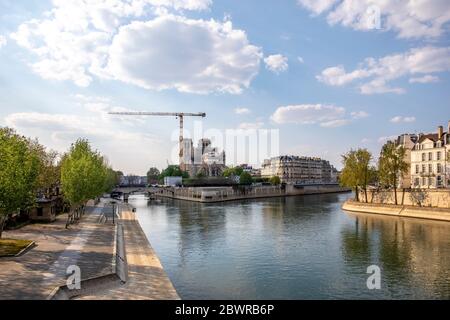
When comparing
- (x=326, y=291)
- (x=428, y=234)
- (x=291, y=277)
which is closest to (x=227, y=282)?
(x=291, y=277)

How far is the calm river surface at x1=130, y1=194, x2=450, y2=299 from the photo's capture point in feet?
105

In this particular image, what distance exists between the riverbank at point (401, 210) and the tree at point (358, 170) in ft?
19.5

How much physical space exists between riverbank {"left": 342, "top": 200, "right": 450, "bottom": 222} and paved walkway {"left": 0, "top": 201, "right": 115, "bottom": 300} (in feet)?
200

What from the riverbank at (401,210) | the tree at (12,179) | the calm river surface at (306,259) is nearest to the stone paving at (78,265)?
the calm river surface at (306,259)

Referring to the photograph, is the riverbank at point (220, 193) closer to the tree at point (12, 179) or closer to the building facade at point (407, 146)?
the building facade at point (407, 146)

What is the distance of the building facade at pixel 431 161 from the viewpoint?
95.4 meters

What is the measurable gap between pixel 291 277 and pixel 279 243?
716 inches

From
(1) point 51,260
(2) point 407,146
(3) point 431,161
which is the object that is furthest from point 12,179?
(2) point 407,146

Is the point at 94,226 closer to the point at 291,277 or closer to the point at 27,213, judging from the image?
the point at 27,213

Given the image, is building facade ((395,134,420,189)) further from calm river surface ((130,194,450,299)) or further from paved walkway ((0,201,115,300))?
paved walkway ((0,201,115,300))

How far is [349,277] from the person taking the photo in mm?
35969

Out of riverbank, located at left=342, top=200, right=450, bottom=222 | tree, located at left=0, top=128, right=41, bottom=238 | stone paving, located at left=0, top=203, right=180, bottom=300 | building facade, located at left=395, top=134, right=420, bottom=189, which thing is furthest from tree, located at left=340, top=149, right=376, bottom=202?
tree, located at left=0, top=128, right=41, bottom=238

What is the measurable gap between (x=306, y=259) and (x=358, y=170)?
207 ft

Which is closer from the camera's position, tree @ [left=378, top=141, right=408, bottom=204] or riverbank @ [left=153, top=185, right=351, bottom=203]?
tree @ [left=378, top=141, right=408, bottom=204]
